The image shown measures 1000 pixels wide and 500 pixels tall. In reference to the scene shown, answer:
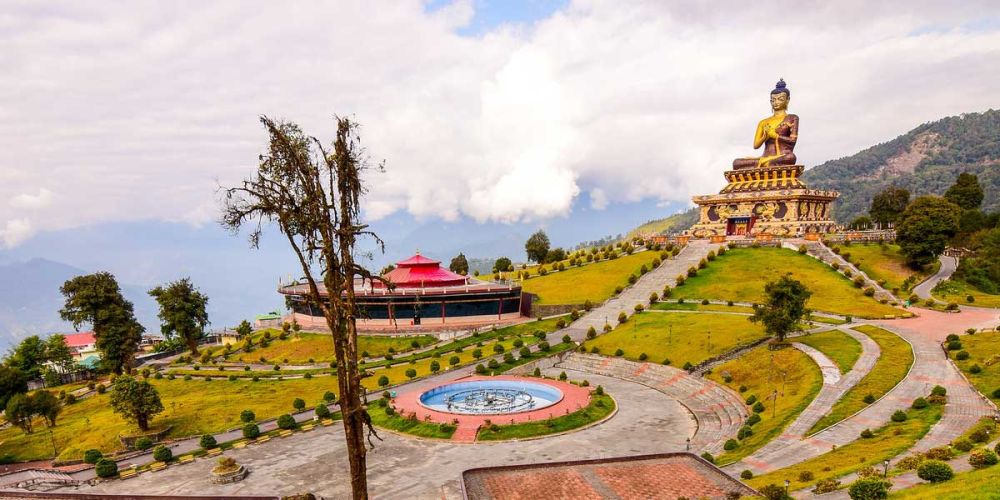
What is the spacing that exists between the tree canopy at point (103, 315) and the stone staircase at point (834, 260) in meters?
82.1

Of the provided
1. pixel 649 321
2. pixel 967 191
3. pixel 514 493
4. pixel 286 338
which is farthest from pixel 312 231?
pixel 967 191

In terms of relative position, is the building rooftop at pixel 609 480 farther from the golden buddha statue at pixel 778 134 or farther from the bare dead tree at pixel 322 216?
the golden buddha statue at pixel 778 134

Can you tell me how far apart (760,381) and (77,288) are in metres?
69.8

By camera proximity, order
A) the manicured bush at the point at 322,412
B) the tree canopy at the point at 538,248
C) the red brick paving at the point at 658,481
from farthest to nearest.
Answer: the tree canopy at the point at 538,248 → the manicured bush at the point at 322,412 → the red brick paving at the point at 658,481

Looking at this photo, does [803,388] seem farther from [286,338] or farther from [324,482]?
[286,338]

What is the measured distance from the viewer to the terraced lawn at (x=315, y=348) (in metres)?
59.1

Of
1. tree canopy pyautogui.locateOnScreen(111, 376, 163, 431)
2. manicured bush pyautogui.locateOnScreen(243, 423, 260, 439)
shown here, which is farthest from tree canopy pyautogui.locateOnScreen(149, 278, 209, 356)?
manicured bush pyautogui.locateOnScreen(243, 423, 260, 439)

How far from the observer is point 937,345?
1526 inches

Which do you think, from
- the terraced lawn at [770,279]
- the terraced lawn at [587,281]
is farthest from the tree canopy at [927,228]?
the terraced lawn at [587,281]

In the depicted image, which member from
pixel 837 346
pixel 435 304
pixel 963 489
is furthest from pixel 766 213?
pixel 963 489

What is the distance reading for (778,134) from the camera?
89062 mm

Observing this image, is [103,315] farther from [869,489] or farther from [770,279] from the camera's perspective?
[770,279]

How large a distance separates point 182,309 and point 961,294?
8495 cm

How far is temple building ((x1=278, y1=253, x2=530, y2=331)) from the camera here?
66.1 m
